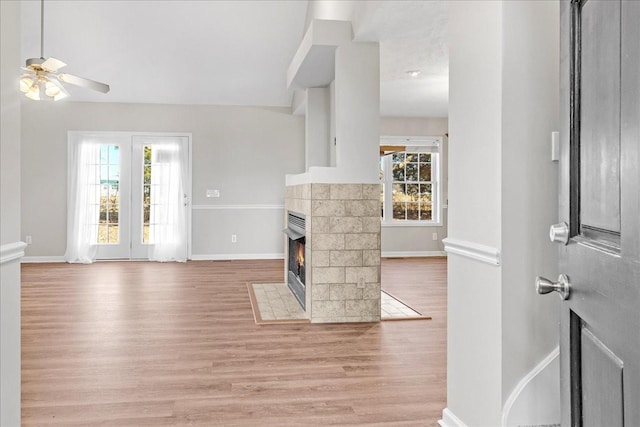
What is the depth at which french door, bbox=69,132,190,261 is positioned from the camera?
842cm

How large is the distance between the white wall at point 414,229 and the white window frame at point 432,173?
0.18 feet

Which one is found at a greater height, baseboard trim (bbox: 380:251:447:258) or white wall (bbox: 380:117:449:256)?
white wall (bbox: 380:117:449:256)

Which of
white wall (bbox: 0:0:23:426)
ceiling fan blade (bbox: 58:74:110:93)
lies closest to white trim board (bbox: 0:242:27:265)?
white wall (bbox: 0:0:23:426)

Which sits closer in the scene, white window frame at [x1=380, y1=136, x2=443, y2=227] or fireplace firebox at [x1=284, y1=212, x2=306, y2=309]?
fireplace firebox at [x1=284, y1=212, x2=306, y2=309]

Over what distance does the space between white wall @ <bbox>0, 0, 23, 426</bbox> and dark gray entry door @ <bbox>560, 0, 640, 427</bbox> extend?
166 centimetres

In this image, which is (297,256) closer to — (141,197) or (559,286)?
(141,197)

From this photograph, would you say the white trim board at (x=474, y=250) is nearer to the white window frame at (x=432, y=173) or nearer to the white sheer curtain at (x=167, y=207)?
the white sheer curtain at (x=167, y=207)

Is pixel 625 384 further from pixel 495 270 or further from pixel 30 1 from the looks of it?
pixel 30 1

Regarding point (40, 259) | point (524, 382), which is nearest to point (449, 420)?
point (524, 382)

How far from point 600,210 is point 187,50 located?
717 cm

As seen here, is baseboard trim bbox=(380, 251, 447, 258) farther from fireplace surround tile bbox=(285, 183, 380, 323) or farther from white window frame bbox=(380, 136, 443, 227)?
fireplace surround tile bbox=(285, 183, 380, 323)

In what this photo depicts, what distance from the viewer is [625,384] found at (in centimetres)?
88

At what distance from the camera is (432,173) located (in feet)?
30.9

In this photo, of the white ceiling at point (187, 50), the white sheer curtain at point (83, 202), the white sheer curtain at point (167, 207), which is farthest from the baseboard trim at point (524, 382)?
the white sheer curtain at point (83, 202)
